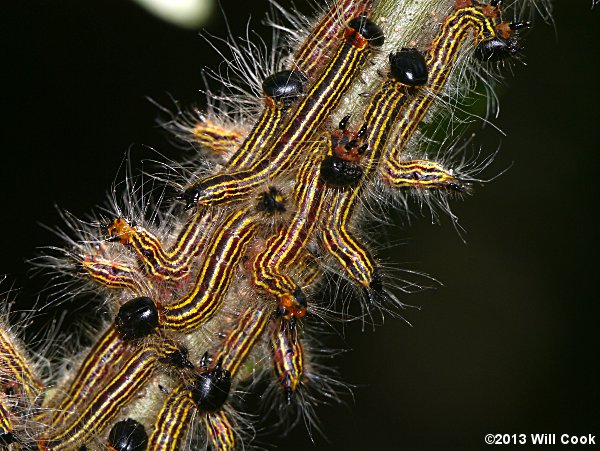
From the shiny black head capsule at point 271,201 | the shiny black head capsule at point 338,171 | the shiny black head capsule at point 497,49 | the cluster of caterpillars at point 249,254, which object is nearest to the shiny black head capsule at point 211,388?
the cluster of caterpillars at point 249,254

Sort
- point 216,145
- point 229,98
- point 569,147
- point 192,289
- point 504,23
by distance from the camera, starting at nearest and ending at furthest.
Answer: point 192,289 → point 504,23 → point 216,145 → point 229,98 → point 569,147

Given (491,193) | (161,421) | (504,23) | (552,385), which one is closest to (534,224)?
(491,193)

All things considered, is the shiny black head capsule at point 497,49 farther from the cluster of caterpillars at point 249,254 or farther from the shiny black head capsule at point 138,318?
the shiny black head capsule at point 138,318

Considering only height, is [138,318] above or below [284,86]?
below

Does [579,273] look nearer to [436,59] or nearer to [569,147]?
[569,147]

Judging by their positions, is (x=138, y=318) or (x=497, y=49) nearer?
(x=138, y=318)

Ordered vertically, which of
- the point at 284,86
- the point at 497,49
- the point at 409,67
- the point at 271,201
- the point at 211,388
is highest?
the point at 497,49

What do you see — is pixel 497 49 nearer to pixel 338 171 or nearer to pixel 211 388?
pixel 338 171

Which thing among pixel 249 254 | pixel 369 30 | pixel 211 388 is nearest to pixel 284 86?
pixel 369 30
